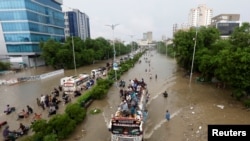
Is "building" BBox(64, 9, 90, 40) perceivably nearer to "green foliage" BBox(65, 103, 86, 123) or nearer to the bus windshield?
"green foliage" BBox(65, 103, 86, 123)

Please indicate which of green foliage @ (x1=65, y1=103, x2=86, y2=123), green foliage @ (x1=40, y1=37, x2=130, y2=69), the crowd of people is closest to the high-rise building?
green foliage @ (x1=40, y1=37, x2=130, y2=69)

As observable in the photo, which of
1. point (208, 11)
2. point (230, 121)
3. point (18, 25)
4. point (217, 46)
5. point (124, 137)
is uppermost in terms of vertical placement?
point (208, 11)

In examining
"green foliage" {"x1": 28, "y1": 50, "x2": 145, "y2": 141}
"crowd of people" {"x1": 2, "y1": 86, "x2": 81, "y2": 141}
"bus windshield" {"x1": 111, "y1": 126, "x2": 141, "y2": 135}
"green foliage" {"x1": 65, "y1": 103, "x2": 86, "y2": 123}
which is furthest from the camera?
"green foliage" {"x1": 65, "y1": 103, "x2": 86, "y2": 123}

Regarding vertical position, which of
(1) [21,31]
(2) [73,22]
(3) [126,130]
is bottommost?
(3) [126,130]

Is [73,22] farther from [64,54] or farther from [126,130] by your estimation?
[126,130]

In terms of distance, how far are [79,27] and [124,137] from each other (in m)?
108

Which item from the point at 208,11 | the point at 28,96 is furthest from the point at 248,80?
the point at 208,11

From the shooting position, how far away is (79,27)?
112 meters

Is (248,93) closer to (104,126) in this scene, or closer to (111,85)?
(104,126)

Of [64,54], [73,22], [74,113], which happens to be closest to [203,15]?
[73,22]

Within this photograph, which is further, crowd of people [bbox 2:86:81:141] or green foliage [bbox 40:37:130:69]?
green foliage [bbox 40:37:130:69]

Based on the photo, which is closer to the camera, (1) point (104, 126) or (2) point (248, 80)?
(1) point (104, 126)

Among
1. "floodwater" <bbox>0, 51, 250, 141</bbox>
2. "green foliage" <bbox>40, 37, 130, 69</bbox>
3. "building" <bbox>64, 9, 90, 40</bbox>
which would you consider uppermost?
"building" <bbox>64, 9, 90, 40</bbox>

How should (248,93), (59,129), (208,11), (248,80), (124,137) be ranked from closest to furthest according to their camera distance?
1. (124,137)
2. (59,129)
3. (248,80)
4. (248,93)
5. (208,11)
